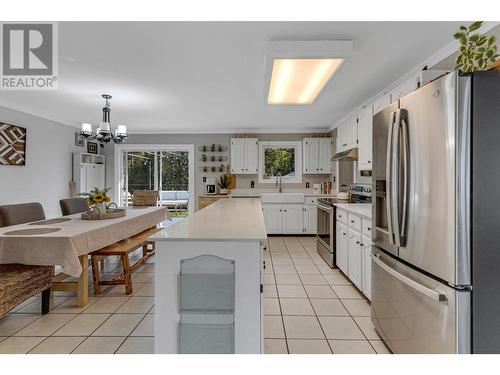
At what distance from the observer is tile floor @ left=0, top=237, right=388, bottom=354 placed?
2105mm

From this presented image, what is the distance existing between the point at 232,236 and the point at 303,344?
1.10 metres

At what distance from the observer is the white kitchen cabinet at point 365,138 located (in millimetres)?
3582

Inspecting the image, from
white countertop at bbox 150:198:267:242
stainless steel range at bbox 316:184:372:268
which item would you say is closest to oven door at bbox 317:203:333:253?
stainless steel range at bbox 316:184:372:268

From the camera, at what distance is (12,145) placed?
459cm

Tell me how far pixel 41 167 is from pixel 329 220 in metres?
5.11

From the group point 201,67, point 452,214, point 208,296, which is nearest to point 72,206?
point 201,67

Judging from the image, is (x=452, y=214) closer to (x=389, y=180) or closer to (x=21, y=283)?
(x=389, y=180)

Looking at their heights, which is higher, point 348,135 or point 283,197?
point 348,135

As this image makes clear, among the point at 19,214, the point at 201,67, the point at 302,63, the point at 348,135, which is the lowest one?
the point at 19,214

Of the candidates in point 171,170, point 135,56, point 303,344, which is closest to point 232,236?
point 303,344

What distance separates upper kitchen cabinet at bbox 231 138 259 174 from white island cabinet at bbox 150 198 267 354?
4.92 meters

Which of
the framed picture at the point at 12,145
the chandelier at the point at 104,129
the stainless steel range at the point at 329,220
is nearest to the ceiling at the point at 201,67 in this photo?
the chandelier at the point at 104,129

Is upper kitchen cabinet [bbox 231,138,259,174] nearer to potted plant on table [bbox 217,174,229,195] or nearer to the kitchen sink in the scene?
potted plant on table [bbox 217,174,229,195]

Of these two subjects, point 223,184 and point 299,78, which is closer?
point 299,78
